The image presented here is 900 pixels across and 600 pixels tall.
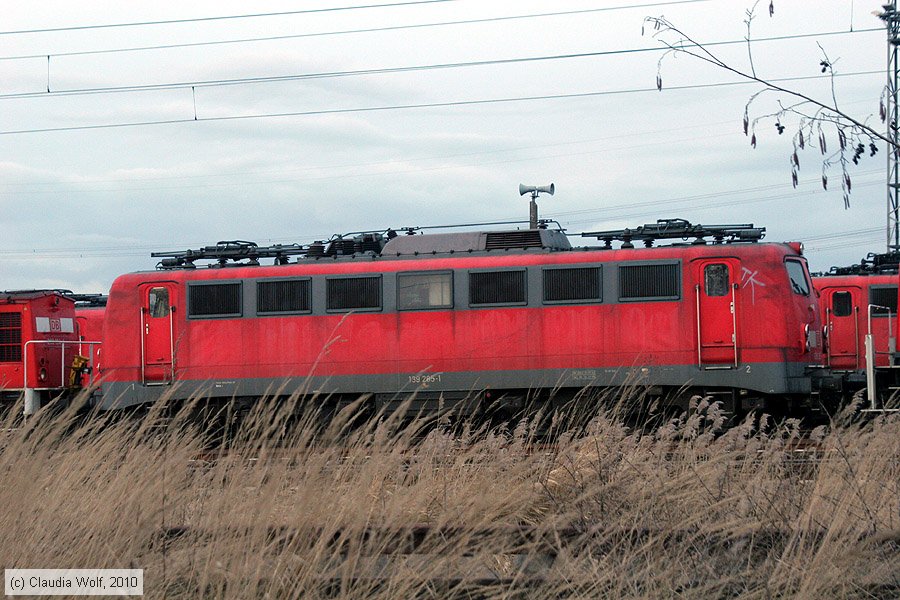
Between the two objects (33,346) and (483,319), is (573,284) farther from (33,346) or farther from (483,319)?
(33,346)

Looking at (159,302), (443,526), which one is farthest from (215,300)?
(443,526)

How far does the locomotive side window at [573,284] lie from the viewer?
54.8 ft

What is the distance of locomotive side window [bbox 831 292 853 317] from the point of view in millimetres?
23062

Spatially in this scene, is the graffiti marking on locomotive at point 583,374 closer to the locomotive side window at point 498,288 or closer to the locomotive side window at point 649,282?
the locomotive side window at point 649,282

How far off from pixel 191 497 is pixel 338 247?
11577mm

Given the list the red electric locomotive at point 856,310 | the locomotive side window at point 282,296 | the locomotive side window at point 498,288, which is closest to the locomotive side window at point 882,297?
the red electric locomotive at point 856,310

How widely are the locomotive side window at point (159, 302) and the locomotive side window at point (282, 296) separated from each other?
A: 1829 mm

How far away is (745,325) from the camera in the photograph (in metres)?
16.2

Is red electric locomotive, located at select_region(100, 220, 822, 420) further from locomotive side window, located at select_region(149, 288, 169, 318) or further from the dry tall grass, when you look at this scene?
the dry tall grass

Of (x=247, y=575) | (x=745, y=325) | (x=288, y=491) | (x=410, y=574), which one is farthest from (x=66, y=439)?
(x=745, y=325)

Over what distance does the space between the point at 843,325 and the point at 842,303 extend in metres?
0.52

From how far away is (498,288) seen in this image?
16.9m

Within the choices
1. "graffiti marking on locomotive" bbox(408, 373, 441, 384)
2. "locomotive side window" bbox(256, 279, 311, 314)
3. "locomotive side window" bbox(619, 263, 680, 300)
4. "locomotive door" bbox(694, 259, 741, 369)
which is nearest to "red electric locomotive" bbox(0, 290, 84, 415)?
"locomotive side window" bbox(256, 279, 311, 314)

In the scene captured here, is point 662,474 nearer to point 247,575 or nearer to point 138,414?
point 247,575
